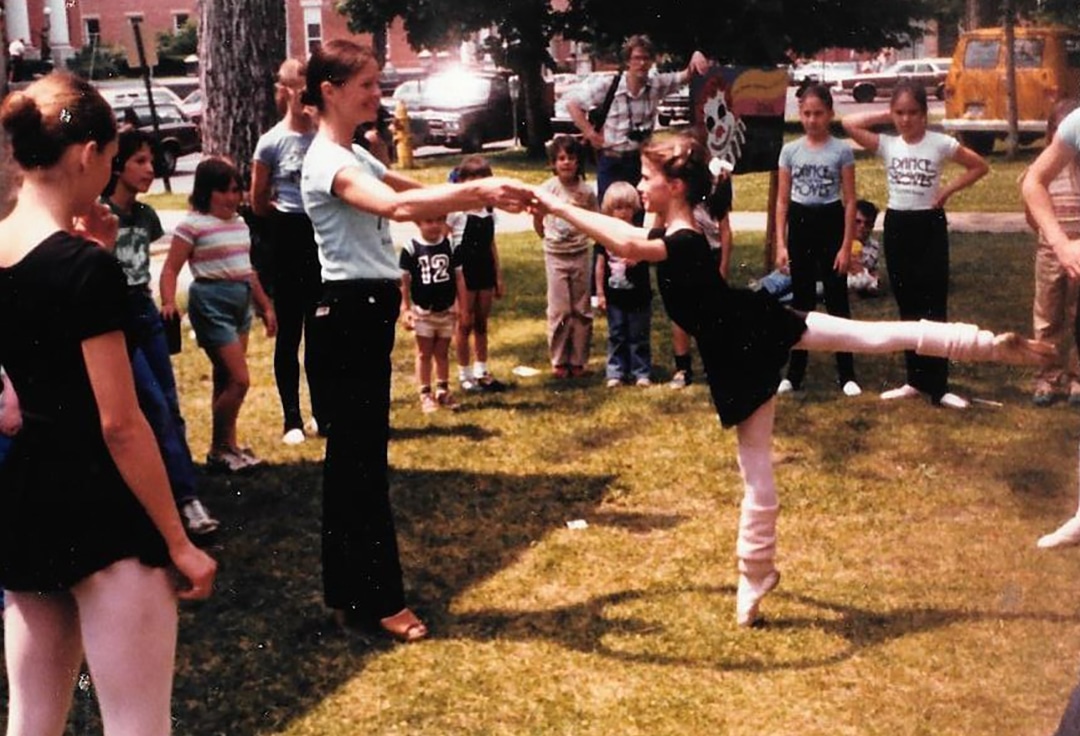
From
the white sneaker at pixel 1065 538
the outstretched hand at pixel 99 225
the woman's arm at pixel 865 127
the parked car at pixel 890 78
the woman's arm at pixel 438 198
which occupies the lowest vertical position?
the parked car at pixel 890 78

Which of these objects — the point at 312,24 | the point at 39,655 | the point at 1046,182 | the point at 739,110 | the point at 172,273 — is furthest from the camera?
the point at 312,24

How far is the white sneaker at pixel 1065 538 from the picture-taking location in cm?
614

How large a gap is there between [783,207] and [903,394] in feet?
4.59

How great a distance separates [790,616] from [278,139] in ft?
13.0

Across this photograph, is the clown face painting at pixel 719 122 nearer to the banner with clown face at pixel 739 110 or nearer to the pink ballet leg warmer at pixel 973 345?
the banner with clown face at pixel 739 110

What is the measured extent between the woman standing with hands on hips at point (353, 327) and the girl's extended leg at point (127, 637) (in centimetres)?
207

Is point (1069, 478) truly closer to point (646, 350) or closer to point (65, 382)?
point (646, 350)

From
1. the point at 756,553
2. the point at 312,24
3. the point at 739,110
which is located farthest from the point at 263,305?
the point at 312,24

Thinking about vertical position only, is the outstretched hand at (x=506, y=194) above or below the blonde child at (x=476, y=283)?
above

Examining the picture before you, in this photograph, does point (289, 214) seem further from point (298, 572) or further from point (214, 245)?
point (298, 572)

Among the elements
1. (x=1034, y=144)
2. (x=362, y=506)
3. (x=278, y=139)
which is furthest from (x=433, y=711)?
(x=1034, y=144)

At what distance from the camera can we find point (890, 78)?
5516cm

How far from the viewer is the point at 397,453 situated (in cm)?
810

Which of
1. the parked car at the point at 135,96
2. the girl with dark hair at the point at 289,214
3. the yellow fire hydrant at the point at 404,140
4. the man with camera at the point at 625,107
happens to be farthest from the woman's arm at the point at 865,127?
the parked car at the point at 135,96
